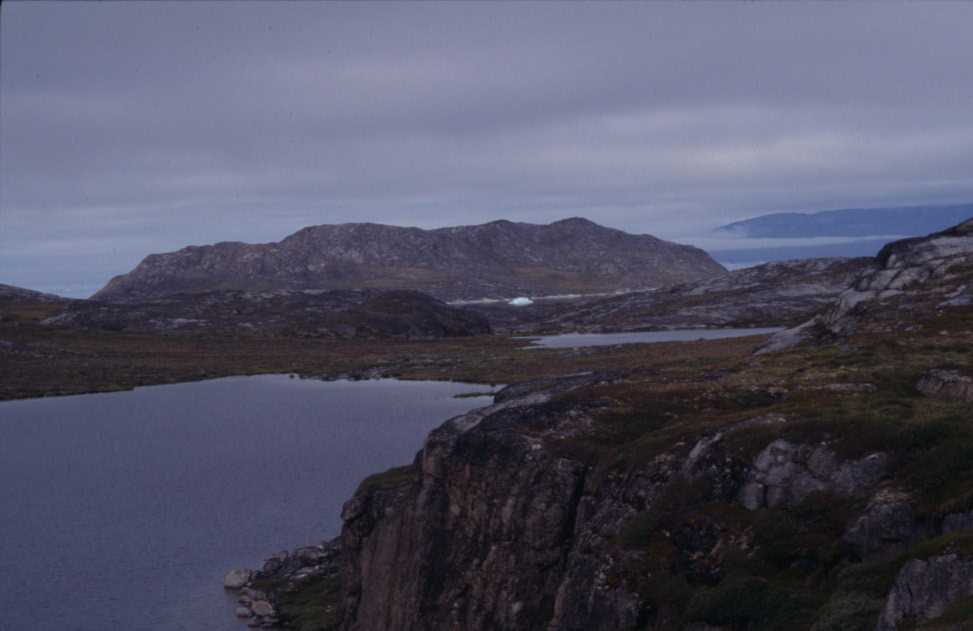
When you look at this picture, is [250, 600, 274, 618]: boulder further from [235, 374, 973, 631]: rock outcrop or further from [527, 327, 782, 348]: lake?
[527, 327, 782, 348]: lake

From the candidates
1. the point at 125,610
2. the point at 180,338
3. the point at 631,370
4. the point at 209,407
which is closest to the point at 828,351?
the point at 631,370

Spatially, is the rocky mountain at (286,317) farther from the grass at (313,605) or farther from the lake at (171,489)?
the grass at (313,605)

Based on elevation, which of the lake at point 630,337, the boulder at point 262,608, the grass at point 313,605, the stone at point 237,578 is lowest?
the grass at point 313,605

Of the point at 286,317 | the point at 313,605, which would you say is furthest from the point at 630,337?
the point at 313,605

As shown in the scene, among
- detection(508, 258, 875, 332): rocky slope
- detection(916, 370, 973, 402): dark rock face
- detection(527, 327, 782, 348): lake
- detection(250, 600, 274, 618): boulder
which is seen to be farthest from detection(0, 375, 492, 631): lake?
detection(508, 258, 875, 332): rocky slope

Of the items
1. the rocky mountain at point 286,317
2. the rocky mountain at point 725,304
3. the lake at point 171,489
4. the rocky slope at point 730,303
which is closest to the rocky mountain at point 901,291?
the lake at point 171,489

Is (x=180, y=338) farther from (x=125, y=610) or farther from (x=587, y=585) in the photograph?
(x=587, y=585)
